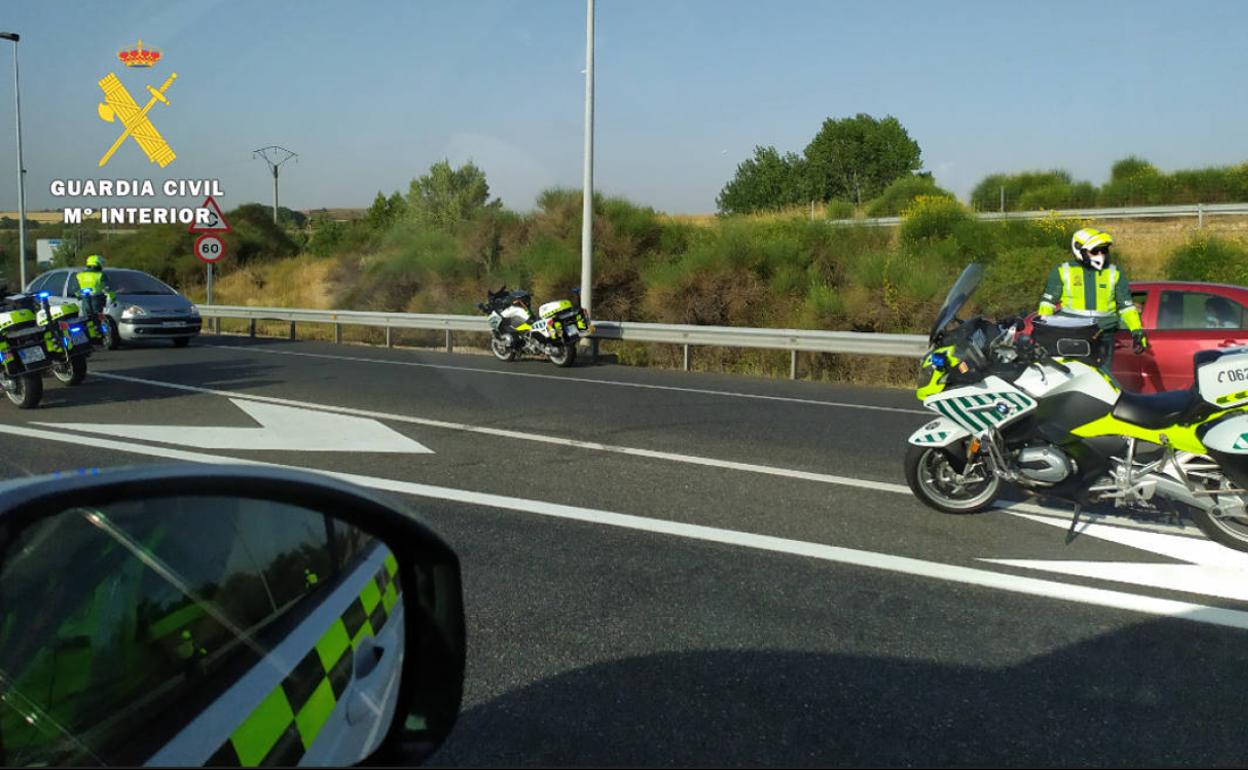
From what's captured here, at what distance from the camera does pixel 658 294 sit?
21172mm

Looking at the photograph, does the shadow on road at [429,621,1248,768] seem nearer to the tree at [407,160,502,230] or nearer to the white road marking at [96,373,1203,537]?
the white road marking at [96,373,1203,537]

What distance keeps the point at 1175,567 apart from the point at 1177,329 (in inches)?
206

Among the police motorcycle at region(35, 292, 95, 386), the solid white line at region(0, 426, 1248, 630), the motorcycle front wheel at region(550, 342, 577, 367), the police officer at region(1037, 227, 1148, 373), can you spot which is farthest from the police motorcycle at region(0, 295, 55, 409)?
the police officer at region(1037, 227, 1148, 373)

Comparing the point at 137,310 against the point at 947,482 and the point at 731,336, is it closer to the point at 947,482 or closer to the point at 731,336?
the point at 731,336

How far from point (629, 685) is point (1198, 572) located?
3.17 meters

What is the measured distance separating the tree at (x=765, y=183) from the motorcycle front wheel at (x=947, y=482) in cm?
4537

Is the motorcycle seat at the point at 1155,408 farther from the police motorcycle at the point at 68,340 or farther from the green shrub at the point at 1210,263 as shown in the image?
the green shrub at the point at 1210,263

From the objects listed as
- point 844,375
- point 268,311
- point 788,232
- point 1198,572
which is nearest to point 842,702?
point 1198,572

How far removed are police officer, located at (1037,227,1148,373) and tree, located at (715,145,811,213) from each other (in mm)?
42925

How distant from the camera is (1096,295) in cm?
845

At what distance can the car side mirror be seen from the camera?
4.99 feet

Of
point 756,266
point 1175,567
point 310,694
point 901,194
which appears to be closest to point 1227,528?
point 1175,567

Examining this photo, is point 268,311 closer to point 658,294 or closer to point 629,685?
point 658,294

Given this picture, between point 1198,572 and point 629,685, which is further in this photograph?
point 1198,572
